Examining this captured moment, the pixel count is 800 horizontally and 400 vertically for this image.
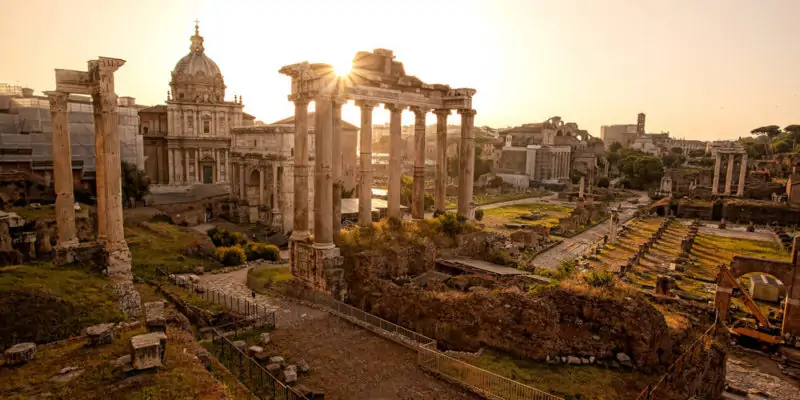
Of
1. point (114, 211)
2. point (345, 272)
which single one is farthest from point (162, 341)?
point (114, 211)

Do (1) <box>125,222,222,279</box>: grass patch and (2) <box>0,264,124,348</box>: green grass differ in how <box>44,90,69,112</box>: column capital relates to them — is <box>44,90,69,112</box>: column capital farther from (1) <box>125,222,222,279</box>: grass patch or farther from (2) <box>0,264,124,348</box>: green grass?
(1) <box>125,222,222,279</box>: grass patch

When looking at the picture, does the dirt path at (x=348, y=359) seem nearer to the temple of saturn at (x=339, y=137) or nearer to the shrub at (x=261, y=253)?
the temple of saturn at (x=339, y=137)

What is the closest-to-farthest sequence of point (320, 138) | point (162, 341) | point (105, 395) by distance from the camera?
1. point (105, 395)
2. point (162, 341)
3. point (320, 138)

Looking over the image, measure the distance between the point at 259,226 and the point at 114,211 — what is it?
20199mm

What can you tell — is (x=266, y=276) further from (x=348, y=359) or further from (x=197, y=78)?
(x=197, y=78)

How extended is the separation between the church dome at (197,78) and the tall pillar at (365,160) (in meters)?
34.1

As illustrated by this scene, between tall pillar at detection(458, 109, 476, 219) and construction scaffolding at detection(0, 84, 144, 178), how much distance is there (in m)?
26.3

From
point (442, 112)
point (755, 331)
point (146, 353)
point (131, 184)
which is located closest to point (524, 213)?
point (442, 112)

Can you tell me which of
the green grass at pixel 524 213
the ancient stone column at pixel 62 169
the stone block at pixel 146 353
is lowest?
the green grass at pixel 524 213

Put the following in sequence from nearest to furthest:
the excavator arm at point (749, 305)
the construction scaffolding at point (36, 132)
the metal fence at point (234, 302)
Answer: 1. the metal fence at point (234, 302)
2. the excavator arm at point (749, 305)
3. the construction scaffolding at point (36, 132)

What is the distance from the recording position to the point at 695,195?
6588cm

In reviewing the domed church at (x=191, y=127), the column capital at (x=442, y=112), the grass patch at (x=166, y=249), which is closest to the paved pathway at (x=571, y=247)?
the column capital at (x=442, y=112)

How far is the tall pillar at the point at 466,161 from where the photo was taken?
22594mm

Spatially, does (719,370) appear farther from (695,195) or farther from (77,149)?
(695,195)
